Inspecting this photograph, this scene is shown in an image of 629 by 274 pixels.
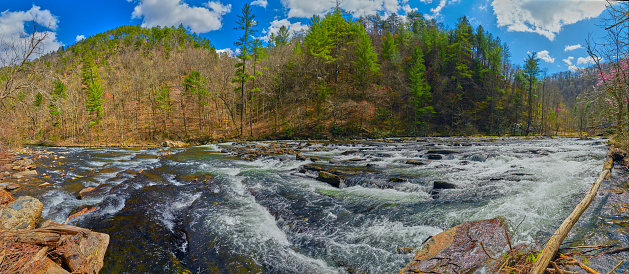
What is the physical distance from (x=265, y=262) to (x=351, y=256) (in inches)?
61.1

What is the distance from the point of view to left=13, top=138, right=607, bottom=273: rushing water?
4484mm

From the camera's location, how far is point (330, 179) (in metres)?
9.60

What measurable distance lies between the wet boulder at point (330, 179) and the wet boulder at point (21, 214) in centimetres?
798

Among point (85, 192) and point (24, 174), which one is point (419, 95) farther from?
point (24, 174)

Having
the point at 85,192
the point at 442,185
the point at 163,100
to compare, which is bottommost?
the point at 85,192

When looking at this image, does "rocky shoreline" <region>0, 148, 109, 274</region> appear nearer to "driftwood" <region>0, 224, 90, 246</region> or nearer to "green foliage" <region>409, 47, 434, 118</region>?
"driftwood" <region>0, 224, 90, 246</region>

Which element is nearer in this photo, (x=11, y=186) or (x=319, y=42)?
(x=11, y=186)

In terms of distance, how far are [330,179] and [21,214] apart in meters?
A: 8.23

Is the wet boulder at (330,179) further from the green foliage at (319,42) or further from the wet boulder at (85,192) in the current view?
the green foliage at (319,42)

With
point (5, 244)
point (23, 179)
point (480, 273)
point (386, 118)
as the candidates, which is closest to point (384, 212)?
point (480, 273)

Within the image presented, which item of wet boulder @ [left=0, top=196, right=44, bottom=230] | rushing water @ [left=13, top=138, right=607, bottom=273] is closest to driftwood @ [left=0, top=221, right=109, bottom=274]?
rushing water @ [left=13, top=138, right=607, bottom=273]

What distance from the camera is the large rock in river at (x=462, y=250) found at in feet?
11.2

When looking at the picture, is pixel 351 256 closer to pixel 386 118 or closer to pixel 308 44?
pixel 386 118

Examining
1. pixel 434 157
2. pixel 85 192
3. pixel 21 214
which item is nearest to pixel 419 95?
pixel 434 157
